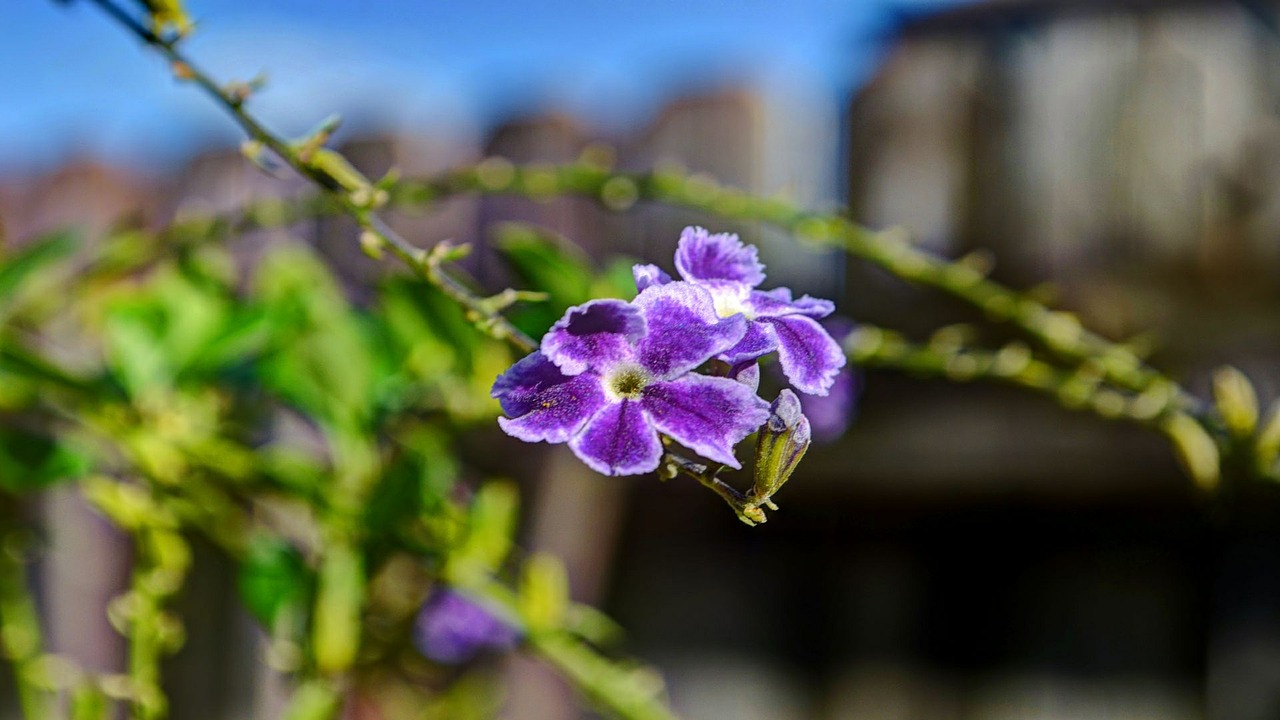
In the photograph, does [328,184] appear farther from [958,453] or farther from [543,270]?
[958,453]

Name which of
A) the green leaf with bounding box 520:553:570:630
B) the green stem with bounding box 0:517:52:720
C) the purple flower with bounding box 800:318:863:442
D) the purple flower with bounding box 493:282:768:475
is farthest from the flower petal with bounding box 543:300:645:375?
the green stem with bounding box 0:517:52:720

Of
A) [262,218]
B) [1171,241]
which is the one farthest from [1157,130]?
[262,218]

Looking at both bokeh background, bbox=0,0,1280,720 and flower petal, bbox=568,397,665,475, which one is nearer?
flower petal, bbox=568,397,665,475

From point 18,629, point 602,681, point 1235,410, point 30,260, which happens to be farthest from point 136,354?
point 1235,410

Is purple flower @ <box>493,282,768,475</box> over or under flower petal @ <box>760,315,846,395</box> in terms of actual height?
under

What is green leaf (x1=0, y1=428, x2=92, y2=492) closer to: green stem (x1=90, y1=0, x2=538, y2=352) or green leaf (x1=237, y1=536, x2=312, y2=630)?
green leaf (x1=237, y1=536, x2=312, y2=630)

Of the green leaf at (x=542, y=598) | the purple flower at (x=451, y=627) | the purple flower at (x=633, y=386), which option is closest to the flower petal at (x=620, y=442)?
the purple flower at (x=633, y=386)
